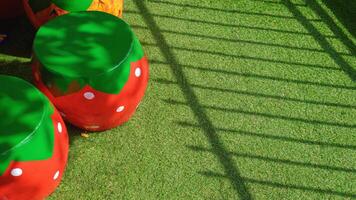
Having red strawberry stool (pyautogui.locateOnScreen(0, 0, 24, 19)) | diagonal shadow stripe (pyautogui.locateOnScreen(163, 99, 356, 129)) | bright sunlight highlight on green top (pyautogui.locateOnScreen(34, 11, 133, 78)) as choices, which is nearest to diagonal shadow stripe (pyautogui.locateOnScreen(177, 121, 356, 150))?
diagonal shadow stripe (pyautogui.locateOnScreen(163, 99, 356, 129))

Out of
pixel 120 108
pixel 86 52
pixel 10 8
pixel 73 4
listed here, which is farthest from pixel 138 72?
pixel 10 8

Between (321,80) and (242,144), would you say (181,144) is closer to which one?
(242,144)

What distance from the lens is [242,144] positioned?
392cm

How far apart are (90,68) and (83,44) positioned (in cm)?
27

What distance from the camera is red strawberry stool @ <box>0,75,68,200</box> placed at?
288 centimetres

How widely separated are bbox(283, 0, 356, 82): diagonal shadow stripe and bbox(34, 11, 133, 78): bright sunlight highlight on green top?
233 cm

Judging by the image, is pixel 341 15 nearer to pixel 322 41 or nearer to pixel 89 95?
pixel 322 41

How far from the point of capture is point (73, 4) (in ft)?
12.9

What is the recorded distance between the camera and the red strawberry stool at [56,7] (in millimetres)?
3918

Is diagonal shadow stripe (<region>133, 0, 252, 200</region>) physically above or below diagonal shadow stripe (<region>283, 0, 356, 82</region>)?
below

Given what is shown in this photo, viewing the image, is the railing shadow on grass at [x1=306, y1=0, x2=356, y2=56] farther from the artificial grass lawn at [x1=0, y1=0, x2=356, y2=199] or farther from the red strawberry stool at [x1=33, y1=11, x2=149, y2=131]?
the red strawberry stool at [x1=33, y1=11, x2=149, y2=131]

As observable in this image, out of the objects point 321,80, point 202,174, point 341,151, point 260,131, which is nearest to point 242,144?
point 260,131

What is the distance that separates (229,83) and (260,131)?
62 cm

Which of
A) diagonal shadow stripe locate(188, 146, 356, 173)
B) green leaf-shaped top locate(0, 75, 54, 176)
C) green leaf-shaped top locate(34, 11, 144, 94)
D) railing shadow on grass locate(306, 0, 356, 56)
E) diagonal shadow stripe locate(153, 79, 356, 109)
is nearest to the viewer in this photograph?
green leaf-shaped top locate(0, 75, 54, 176)
